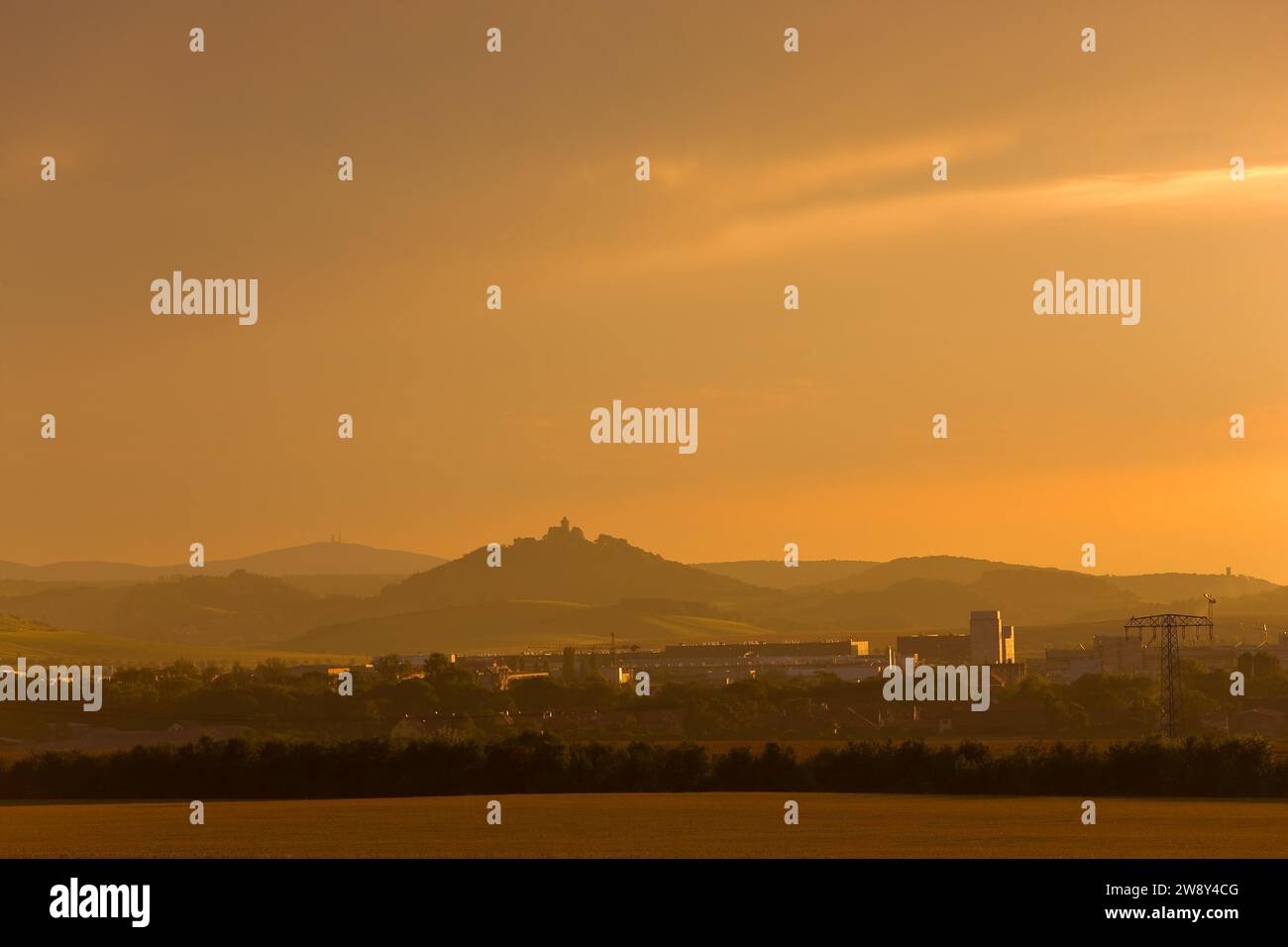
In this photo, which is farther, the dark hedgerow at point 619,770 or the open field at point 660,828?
the dark hedgerow at point 619,770

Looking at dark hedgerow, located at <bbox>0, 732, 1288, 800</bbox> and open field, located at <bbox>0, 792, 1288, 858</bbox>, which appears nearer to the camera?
open field, located at <bbox>0, 792, 1288, 858</bbox>

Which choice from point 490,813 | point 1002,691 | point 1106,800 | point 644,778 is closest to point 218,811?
point 490,813

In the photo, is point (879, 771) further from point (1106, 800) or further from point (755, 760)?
point (1106, 800)

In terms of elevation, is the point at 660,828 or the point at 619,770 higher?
the point at 619,770

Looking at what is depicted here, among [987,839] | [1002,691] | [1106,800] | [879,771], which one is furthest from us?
[1002,691]

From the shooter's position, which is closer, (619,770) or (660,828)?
(660,828)
